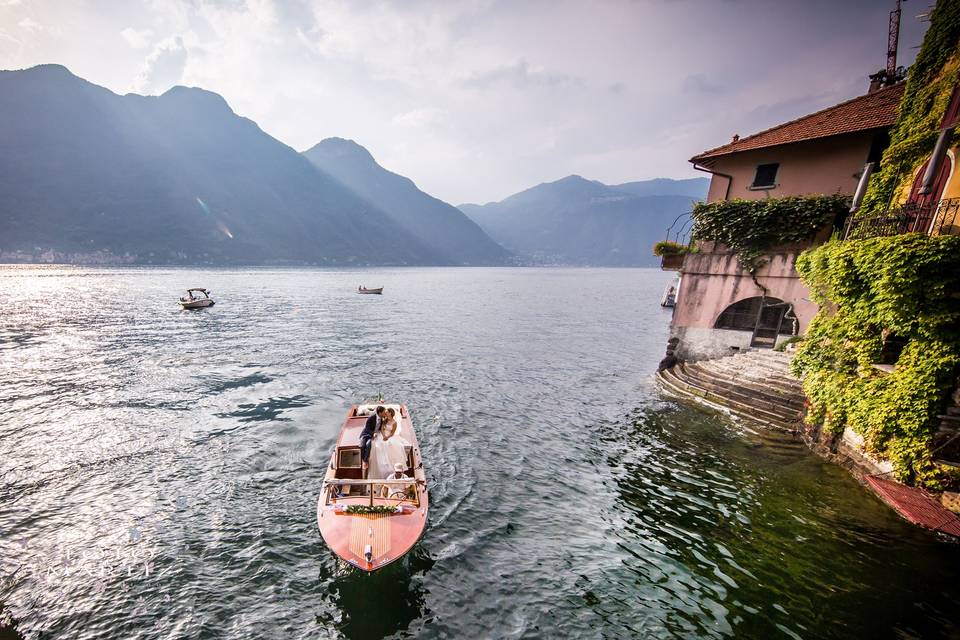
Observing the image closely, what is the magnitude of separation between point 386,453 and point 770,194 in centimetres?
2469

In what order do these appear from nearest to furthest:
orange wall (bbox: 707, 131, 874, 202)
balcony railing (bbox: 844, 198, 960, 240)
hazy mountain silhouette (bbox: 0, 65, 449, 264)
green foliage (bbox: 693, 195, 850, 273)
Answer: balcony railing (bbox: 844, 198, 960, 240), green foliage (bbox: 693, 195, 850, 273), orange wall (bbox: 707, 131, 874, 202), hazy mountain silhouette (bbox: 0, 65, 449, 264)

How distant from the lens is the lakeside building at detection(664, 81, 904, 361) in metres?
18.8

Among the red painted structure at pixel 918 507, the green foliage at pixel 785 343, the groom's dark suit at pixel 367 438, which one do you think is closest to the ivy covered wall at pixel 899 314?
the red painted structure at pixel 918 507

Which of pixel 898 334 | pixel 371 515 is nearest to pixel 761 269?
pixel 898 334

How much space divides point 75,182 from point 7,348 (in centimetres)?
19515

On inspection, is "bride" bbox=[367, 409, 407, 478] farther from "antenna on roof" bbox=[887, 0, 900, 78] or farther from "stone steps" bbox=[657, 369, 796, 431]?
"antenna on roof" bbox=[887, 0, 900, 78]

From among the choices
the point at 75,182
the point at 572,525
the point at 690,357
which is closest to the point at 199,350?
the point at 572,525

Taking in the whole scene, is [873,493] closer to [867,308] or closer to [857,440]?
[857,440]

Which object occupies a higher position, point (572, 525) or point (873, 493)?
point (873, 493)

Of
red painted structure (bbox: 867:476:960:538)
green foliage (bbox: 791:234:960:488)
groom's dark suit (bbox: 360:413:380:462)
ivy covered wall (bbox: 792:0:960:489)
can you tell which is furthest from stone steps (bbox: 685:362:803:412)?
groom's dark suit (bbox: 360:413:380:462)

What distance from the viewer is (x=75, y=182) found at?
513ft

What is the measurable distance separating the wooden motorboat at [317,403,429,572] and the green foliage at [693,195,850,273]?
1993cm

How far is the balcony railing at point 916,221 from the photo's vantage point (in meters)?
11.7

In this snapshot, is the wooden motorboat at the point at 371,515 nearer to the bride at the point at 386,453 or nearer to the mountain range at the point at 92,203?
the bride at the point at 386,453
